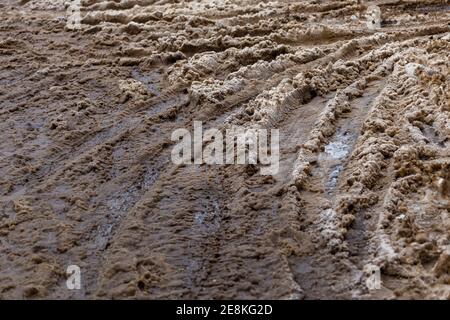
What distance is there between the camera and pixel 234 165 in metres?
3.66

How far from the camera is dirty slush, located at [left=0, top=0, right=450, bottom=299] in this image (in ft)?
9.32

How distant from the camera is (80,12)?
21.7 ft

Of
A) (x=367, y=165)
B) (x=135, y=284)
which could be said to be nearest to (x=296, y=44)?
(x=367, y=165)

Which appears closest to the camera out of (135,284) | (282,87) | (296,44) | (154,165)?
(135,284)

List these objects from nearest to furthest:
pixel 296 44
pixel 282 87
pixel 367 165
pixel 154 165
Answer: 1. pixel 367 165
2. pixel 154 165
3. pixel 282 87
4. pixel 296 44

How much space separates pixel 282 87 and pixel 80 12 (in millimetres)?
3191

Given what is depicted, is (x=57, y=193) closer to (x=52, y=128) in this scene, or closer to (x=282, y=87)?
(x=52, y=128)

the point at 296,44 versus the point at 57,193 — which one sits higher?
the point at 296,44

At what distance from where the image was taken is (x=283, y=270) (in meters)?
2.81

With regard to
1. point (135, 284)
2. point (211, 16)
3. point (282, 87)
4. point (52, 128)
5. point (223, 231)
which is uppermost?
point (211, 16)

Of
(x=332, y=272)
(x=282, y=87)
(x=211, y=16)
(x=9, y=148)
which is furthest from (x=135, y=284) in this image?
(x=211, y=16)

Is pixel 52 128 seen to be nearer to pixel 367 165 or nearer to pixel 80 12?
pixel 367 165

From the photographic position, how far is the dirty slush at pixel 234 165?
9.32 ft

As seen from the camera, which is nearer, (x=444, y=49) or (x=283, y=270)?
(x=283, y=270)
